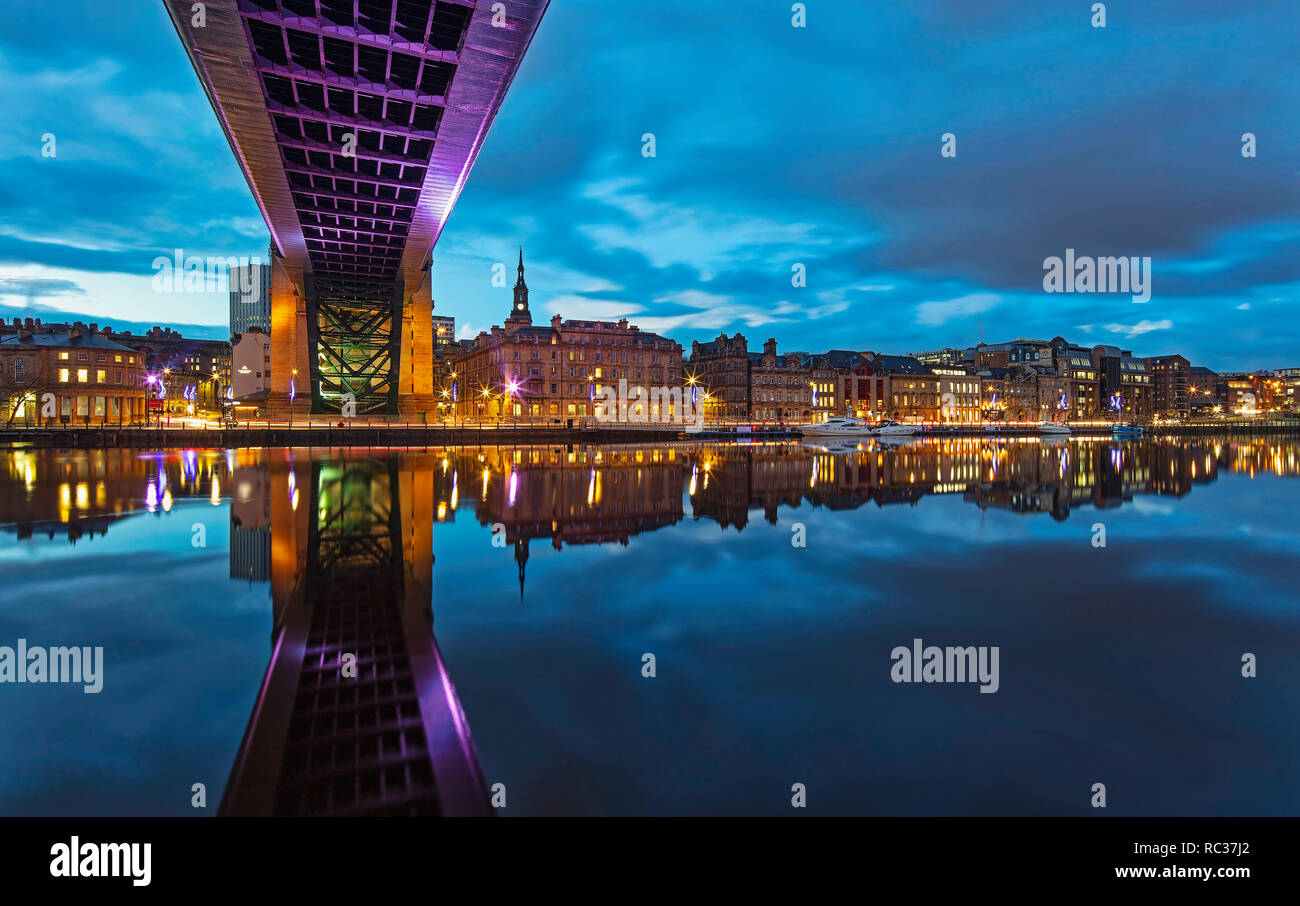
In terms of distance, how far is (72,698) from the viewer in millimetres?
5254

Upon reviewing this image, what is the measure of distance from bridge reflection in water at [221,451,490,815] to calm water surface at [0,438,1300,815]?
92mm

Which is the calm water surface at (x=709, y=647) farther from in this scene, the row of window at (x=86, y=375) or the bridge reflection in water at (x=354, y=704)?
the row of window at (x=86, y=375)

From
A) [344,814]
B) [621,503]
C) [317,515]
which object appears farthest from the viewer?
[621,503]

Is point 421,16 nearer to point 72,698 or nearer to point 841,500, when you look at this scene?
point 841,500

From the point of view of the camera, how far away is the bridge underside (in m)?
20.7

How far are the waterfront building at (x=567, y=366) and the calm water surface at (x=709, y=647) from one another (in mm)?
86572

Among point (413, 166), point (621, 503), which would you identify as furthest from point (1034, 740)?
point (413, 166)

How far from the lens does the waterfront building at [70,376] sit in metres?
73.3

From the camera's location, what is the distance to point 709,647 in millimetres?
6391

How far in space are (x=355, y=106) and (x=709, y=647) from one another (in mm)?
29538

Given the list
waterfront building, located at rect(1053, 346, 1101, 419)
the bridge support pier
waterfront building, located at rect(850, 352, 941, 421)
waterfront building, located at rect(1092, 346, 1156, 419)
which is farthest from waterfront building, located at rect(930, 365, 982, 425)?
the bridge support pier

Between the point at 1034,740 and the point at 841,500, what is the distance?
1500cm

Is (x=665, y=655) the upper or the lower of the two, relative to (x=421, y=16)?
lower

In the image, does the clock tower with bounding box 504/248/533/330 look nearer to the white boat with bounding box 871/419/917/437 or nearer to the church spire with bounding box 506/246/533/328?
the church spire with bounding box 506/246/533/328
